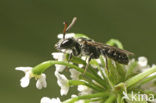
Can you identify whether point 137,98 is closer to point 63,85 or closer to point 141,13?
point 63,85

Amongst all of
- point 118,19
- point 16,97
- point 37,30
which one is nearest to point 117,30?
point 118,19

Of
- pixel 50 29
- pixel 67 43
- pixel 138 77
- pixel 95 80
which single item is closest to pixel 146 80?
pixel 138 77

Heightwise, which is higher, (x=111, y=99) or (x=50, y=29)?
(x=50, y=29)

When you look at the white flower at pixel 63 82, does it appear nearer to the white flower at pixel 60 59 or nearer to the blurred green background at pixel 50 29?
the white flower at pixel 60 59

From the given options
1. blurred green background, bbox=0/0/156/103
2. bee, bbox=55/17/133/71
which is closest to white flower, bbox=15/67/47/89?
bee, bbox=55/17/133/71

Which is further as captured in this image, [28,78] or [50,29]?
[50,29]

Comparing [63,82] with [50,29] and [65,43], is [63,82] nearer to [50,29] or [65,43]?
[65,43]

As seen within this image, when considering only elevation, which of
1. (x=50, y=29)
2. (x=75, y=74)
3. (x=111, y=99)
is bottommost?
(x=111, y=99)

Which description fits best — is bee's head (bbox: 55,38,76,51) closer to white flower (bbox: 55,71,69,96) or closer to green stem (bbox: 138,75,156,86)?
white flower (bbox: 55,71,69,96)
